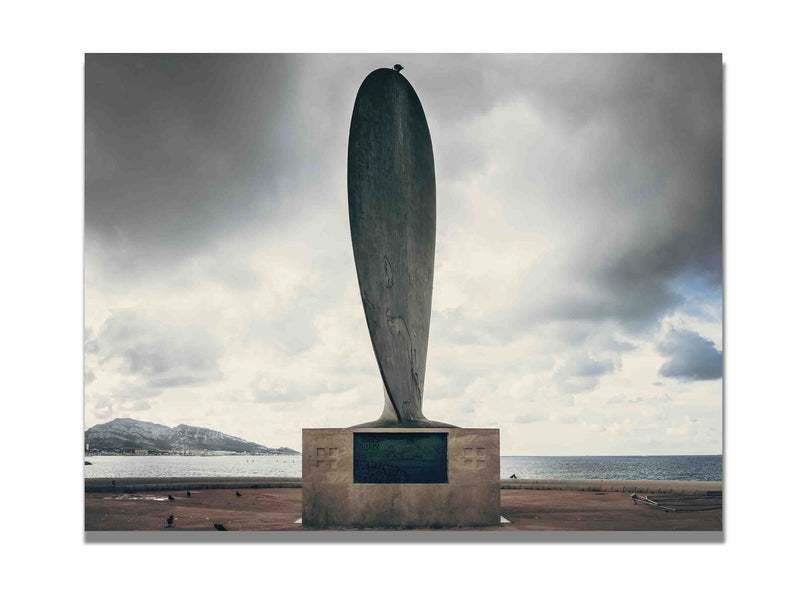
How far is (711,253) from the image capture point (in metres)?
18.3

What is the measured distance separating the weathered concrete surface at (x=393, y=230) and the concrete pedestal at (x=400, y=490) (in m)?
0.51

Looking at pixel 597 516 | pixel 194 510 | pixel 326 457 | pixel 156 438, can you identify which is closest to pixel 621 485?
pixel 597 516

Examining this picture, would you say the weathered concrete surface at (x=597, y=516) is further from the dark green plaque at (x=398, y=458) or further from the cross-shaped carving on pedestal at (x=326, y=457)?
the cross-shaped carving on pedestal at (x=326, y=457)

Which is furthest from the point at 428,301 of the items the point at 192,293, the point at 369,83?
the point at 192,293

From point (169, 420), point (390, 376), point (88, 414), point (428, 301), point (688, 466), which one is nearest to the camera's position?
point (390, 376)

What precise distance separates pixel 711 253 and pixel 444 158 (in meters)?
5.98

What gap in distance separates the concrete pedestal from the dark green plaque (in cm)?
6

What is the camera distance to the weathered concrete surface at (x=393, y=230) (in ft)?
34.1

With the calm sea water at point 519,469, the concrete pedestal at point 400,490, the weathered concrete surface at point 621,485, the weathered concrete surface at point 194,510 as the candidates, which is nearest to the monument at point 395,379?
the concrete pedestal at point 400,490

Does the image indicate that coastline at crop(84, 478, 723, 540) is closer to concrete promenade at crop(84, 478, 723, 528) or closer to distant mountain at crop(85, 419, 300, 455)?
concrete promenade at crop(84, 478, 723, 528)

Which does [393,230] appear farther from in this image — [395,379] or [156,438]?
[156,438]

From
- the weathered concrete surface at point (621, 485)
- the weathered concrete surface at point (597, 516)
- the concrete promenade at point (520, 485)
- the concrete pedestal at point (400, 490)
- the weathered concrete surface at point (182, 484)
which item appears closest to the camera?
the concrete pedestal at point (400, 490)

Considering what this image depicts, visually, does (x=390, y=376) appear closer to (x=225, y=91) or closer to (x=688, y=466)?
(x=225, y=91)

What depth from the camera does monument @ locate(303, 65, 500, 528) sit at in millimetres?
9977
